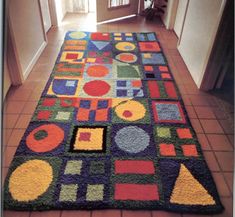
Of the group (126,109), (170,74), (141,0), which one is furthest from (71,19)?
(126,109)

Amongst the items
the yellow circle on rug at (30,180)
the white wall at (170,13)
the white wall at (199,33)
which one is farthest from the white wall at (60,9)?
the yellow circle on rug at (30,180)

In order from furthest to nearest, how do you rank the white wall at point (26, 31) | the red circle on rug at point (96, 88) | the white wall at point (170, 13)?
the white wall at point (170, 13), the red circle on rug at point (96, 88), the white wall at point (26, 31)

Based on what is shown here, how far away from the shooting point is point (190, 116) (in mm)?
1765

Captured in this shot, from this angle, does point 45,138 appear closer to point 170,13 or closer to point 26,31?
point 26,31

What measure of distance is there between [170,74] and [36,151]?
4.76 feet

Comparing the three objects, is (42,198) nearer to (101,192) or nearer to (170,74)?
(101,192)

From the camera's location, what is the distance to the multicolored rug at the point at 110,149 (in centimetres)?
122

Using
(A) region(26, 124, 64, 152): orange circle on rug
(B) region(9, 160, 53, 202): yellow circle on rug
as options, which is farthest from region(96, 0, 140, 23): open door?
(B) region(9, 160, 53, 202): yellow circle on rug

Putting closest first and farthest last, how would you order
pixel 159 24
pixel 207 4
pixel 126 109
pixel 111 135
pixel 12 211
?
pixel 12 211 → pixel 111 135 → pixel 126 109 → pixel 207 4 → pixel 159 24

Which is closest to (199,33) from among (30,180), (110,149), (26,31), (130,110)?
(130,110)

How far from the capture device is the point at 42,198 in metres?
1.20

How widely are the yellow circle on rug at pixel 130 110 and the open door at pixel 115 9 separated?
1.97 m

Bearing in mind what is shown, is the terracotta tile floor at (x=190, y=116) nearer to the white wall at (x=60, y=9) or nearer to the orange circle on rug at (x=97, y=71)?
the orange circle on rug at (x=97, y=71)

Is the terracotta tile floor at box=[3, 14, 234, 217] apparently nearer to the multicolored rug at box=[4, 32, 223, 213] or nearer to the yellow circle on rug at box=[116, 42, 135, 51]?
the multicolored rug at box=[4, 32, 223, 213]
